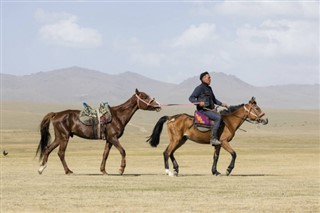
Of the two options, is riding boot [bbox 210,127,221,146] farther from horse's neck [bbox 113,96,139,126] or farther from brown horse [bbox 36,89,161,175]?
→ horse's neck [bbox 113,96,139,126]

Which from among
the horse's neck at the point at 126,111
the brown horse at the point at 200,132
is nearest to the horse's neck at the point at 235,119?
the brown horse at the point at 200,132

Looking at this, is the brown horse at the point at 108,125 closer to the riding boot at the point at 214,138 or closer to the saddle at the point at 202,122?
the saddle at the point at 202,122

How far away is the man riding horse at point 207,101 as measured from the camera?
21062 mm

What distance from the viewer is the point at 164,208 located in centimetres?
1349

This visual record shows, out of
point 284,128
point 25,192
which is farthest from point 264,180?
point 284,128

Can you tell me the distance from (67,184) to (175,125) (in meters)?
4.90

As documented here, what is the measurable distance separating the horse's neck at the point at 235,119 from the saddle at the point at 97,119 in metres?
3.47

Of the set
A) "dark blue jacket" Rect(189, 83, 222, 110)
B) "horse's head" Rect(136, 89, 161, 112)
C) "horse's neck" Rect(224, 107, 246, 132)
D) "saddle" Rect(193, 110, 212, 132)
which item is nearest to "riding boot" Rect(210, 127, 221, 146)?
"saddle" Rect(193, 110, 212, 132)

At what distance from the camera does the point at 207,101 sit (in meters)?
21.2

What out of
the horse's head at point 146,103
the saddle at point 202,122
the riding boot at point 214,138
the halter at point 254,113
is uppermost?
the horse's head at point 146,103

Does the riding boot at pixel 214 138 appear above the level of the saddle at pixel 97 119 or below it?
below

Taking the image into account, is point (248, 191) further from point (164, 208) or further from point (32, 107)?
point (32, 107)

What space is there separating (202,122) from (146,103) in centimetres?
179

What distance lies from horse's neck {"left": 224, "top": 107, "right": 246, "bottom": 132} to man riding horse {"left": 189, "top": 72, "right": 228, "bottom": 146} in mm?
758
